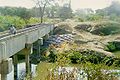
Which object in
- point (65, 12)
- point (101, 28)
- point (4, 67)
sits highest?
point (4, 67)

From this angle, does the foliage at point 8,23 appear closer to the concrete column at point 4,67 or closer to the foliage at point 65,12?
the foliage at point 65,12

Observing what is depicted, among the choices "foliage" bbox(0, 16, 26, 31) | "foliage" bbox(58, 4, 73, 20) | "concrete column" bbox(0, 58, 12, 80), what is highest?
"concrete column" bbox(0, 58, 12, 80)

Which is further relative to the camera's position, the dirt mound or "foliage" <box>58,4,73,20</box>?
"foliage" <box>58,4,73,20</box>

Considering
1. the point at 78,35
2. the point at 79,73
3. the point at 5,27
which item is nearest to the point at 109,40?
the point at 78,35

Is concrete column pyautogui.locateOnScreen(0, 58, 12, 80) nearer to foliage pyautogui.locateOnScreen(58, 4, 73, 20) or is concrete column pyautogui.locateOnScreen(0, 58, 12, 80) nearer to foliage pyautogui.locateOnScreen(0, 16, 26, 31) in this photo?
foliage pyautogui.locateOnScreen(0, 16, 26, 31)

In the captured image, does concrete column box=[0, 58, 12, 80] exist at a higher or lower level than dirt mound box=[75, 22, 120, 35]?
higher

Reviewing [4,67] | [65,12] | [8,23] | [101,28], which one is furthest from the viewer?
[65,12]

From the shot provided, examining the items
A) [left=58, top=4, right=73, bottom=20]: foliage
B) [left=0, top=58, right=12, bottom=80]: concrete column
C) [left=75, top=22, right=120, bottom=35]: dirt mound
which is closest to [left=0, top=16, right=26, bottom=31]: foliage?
[left=75, top=22, right=120, bottom=35]: dirt mound

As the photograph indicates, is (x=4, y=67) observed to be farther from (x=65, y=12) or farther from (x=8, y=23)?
(x=65, y=12)

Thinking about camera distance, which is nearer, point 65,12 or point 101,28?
point 101,28

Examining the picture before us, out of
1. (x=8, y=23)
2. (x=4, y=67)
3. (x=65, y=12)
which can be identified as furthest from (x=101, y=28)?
(x=4, y=67)

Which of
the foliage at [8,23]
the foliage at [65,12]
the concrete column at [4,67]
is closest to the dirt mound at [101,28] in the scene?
the foliage at [8,23]

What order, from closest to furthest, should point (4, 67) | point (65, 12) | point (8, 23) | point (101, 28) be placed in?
point (4, 67) < point (101, 28) < point (8, 23) < point (65, 12)

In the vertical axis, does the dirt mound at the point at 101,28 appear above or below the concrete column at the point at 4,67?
below
